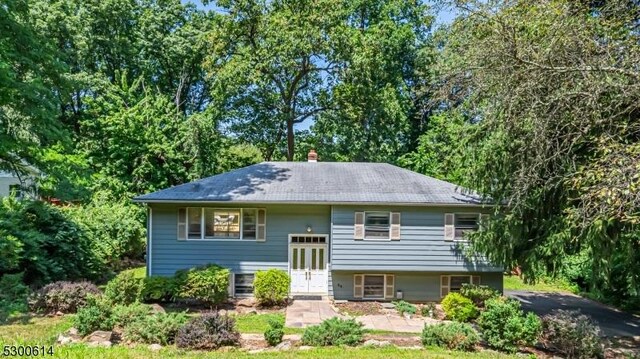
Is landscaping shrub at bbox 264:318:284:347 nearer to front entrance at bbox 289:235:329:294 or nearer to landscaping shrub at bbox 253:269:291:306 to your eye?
landscaping shrub at bbox 253:269:291:306

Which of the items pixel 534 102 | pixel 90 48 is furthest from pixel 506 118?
pixel 90 48

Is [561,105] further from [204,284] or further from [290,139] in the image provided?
[290,139]

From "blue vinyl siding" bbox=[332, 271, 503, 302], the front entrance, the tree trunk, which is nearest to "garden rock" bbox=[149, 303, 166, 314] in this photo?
the front entrance

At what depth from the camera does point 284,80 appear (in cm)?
2328

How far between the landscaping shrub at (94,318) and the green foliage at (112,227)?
7267 millimetres

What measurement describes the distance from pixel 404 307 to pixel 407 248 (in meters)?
2.01

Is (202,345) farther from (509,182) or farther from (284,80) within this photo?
(284,80)

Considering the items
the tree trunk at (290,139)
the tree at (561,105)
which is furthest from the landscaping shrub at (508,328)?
the tree trunk at (290,139)

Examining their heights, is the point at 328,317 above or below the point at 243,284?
below

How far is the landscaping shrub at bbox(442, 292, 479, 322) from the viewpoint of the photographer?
1246cm

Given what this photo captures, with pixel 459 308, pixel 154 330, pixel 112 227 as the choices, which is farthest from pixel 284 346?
pixel 112 227

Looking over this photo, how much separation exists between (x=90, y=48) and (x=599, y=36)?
998 inches

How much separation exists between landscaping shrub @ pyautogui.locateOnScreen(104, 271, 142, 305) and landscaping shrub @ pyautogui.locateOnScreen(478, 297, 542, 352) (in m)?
9.70

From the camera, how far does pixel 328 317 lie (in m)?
12.4
